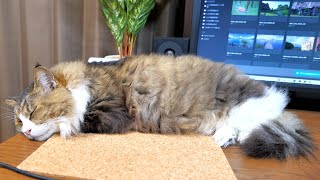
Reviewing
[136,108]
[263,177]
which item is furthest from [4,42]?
[263,177]

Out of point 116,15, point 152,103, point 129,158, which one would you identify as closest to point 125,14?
point 116,15

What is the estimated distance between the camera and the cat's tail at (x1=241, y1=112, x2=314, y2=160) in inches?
27.4

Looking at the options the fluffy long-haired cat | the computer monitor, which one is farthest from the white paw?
the computer monitor

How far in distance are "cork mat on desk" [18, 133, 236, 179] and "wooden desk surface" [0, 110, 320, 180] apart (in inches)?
1.3

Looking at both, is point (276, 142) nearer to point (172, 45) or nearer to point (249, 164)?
point (249, 164)

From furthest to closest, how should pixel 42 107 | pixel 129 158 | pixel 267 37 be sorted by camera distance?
pixel 267 37 < pixel 42 107 < pixel 129 158

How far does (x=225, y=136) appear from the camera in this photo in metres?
0.81

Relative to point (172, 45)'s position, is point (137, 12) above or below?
above

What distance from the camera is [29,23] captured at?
4.45ft

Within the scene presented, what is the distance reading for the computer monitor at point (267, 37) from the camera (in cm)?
113

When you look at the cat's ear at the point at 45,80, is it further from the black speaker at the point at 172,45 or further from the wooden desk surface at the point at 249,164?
the black speaker at the point at 172,45

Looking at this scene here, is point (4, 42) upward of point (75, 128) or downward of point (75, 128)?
upward

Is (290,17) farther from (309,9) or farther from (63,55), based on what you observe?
(63,55)

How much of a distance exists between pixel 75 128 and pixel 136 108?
0.71ft
